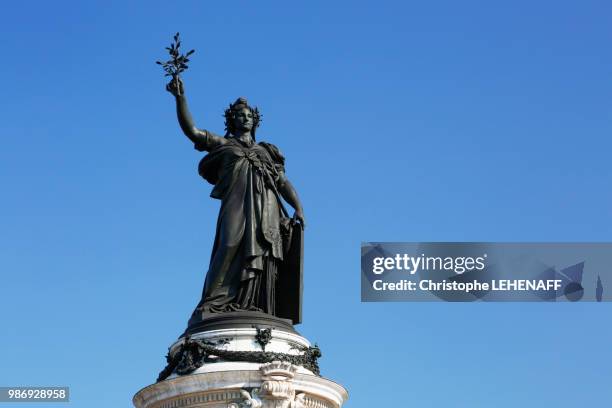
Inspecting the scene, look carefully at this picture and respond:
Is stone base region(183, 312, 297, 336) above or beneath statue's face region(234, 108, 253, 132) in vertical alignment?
beneath

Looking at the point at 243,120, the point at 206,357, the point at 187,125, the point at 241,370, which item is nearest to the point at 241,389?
the point at 241,370

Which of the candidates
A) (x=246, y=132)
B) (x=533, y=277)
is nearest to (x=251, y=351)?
(x=246, y=132)

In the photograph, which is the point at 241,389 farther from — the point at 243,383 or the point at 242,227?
the point at 242,227

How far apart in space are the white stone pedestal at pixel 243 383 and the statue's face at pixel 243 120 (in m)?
5.27

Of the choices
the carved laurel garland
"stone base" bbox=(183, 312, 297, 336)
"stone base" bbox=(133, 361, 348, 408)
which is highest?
"stone base" bbox=(183, 312, 297, 336)

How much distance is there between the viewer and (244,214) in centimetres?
2684

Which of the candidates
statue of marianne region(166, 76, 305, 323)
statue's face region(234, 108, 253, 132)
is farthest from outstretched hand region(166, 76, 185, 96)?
statue's face region(234, 108, 253, 132)

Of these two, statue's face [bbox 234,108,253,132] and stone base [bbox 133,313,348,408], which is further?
statue's face [bbox 234,108,253,132]

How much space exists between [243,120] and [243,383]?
6.73m

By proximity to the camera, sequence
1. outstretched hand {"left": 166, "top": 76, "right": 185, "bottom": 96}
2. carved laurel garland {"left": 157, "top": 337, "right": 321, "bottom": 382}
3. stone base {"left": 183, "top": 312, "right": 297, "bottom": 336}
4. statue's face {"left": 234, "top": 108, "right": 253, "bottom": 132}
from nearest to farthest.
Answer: carved laurel garland {"left": 157, "top": 337, "right": 321, "bottom": 382}
stone base {"left": 183, "top": 312, "right": 297, "bottom": 336}
outstretched hand {"left": 166, "top": 76, "right": 185, "bottom": 96}
statue's face {"left": 234, "top": 108, "right": 253, "bottom": 132}

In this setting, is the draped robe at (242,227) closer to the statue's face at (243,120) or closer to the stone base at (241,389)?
the statue's face at (243,120)

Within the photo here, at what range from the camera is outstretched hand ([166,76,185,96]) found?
2677cm

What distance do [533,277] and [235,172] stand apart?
1074cm

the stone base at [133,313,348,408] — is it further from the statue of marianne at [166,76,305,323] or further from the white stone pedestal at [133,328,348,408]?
the statue of marianne at [166,76,305,323]
